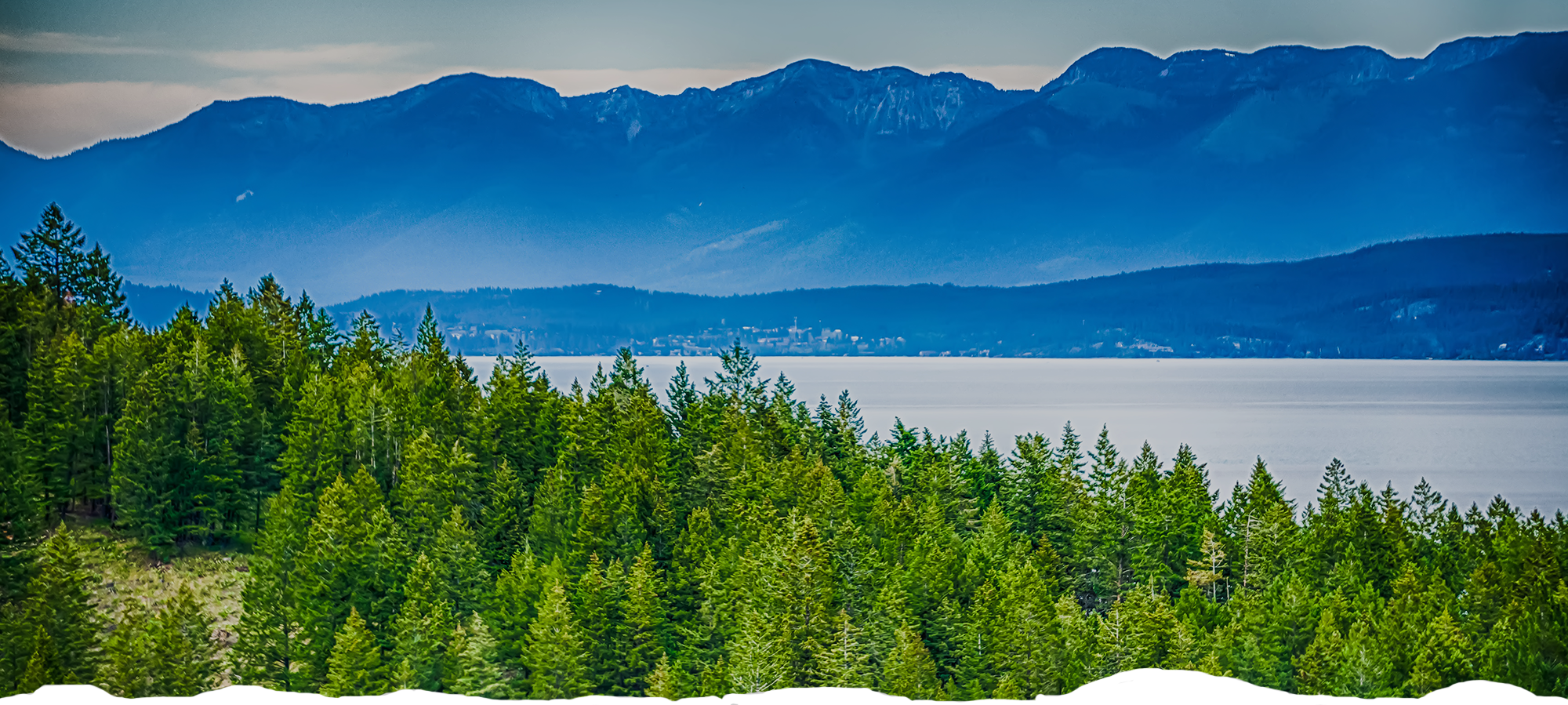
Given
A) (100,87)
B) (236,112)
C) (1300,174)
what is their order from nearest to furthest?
(100,87), (236,112), (1300,174)

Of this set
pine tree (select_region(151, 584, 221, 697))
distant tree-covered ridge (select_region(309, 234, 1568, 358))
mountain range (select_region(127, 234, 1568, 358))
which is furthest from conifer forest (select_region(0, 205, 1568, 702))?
distant tree-covered ridge (select_region(309, 234, 1568, 358))

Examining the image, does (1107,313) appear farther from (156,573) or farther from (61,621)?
(61,621)

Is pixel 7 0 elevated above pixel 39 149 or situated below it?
above

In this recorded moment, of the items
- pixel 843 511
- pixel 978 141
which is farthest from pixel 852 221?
pixel 843 511

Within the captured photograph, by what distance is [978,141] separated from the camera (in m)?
56.6

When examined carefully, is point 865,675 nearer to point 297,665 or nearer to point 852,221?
point 297,665

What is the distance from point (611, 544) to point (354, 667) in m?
3.76

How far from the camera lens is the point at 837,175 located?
5631 cm

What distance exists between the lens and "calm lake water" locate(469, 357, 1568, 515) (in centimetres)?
2655

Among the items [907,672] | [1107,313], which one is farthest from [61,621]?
[1107,313]

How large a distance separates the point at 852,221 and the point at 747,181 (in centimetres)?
1338

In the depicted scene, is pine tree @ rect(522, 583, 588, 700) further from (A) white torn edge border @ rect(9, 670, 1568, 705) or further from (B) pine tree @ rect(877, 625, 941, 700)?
(A) white torn edge border @ rect(9, 670, 1568, 705)

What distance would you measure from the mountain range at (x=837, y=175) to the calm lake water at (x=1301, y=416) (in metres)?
5.30

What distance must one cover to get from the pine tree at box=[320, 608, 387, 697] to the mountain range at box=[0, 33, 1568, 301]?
740 centimetres
